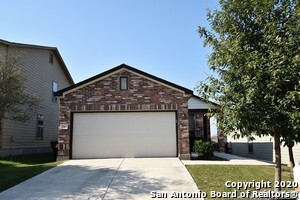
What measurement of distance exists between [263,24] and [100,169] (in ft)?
25.8

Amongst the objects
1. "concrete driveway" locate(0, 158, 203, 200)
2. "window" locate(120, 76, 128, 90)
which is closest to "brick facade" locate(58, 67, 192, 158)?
"window" locate(120, 76, 128, 90)

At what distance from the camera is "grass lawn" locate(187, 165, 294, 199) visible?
8569 mm

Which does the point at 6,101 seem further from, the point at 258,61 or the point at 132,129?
the point at 258,61

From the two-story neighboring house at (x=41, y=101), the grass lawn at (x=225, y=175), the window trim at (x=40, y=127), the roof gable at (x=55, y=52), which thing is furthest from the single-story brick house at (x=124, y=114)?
the window trim at (x=40, y=127)

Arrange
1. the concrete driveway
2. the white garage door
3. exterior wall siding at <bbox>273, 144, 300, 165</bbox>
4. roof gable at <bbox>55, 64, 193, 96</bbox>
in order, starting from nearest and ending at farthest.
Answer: the concrete driveway, exterior wall siding at <bbox>273, 144, 300, 165</bbox>, the white garage door, roof gable at <bbox>55, 64, 193, 96</bbox>

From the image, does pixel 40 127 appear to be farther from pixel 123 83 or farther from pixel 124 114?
pixel 123 83

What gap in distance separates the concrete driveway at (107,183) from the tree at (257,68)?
285cm

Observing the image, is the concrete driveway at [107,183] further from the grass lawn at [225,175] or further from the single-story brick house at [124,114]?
the single-story brick house at [124,114]

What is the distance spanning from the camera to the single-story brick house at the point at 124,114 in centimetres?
1482

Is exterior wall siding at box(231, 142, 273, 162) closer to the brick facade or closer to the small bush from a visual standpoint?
the small bush

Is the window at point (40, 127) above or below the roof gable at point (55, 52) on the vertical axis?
below

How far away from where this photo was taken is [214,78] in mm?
7199

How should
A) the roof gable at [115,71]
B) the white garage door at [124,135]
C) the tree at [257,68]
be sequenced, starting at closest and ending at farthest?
the tree at [257,68] → the white garage door at [124,135] → the roof gable at [115,71]

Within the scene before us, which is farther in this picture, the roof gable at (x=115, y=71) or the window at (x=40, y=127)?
the window at (x=40, y=127)
